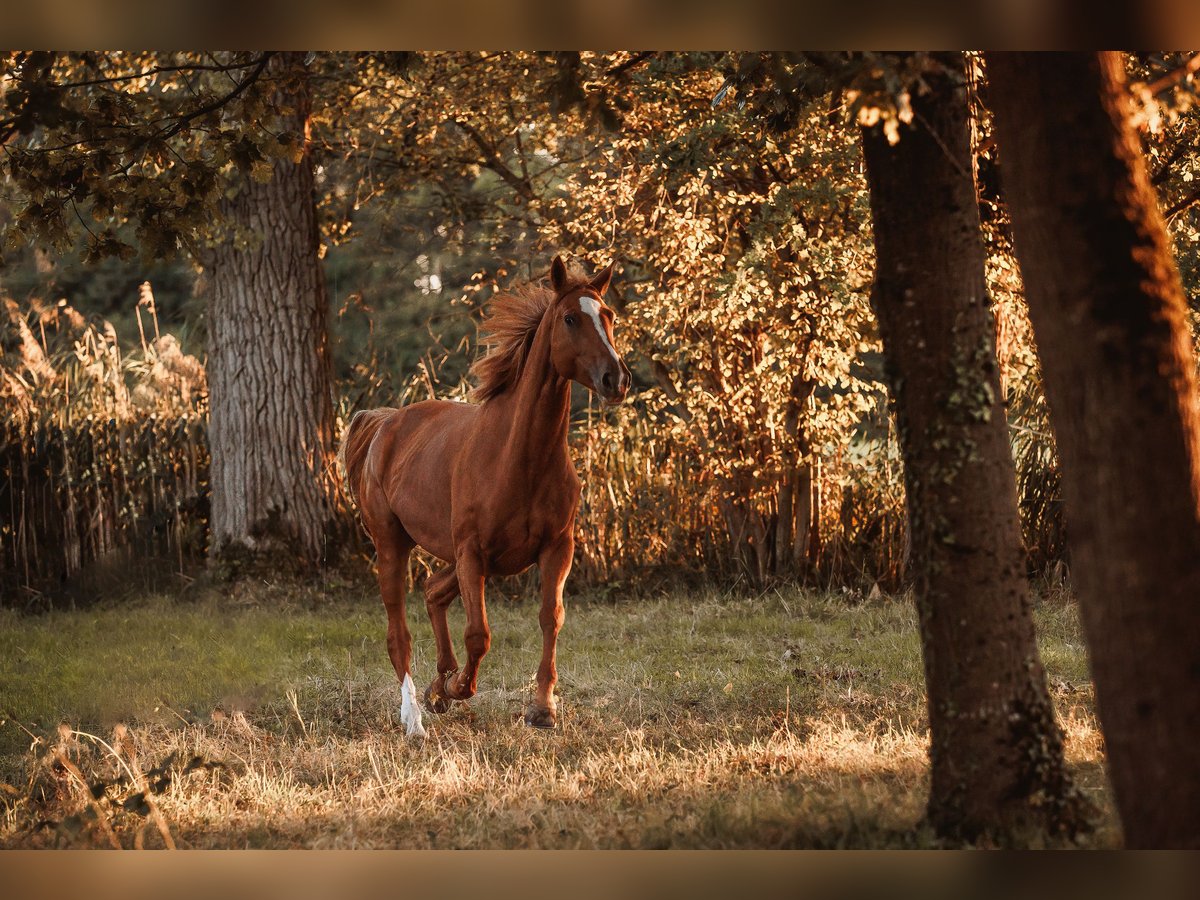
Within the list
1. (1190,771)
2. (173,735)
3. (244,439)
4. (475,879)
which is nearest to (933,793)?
(1190,771)

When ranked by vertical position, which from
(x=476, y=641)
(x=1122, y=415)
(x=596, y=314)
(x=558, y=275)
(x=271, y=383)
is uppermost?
(x=271, y=383)

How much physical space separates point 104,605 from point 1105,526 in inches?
Answer: 312

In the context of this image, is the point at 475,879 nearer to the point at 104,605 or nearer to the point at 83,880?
the point at 83,880

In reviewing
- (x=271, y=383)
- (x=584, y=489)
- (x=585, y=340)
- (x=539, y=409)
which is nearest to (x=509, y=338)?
(x=539, y=409)

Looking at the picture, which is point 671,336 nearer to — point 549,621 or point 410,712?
point 549,621

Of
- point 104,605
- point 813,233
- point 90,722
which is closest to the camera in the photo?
point 90,722

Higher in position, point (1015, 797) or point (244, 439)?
point (244, 439)

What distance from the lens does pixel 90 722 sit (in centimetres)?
618

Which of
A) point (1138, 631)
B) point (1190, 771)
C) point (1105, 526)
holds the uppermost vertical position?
point (1105, 526)

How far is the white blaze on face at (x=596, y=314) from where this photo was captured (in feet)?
16.8

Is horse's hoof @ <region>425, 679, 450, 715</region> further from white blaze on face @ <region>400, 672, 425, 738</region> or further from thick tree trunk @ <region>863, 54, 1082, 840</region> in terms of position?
thick tree trunk @ <region>863, 54, 1082, 840</region>

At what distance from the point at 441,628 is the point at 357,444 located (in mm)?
1284

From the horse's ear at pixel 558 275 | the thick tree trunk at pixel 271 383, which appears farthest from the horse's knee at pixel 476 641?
the thick tree trunk at pixel 271 383

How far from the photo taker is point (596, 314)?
5215mm
